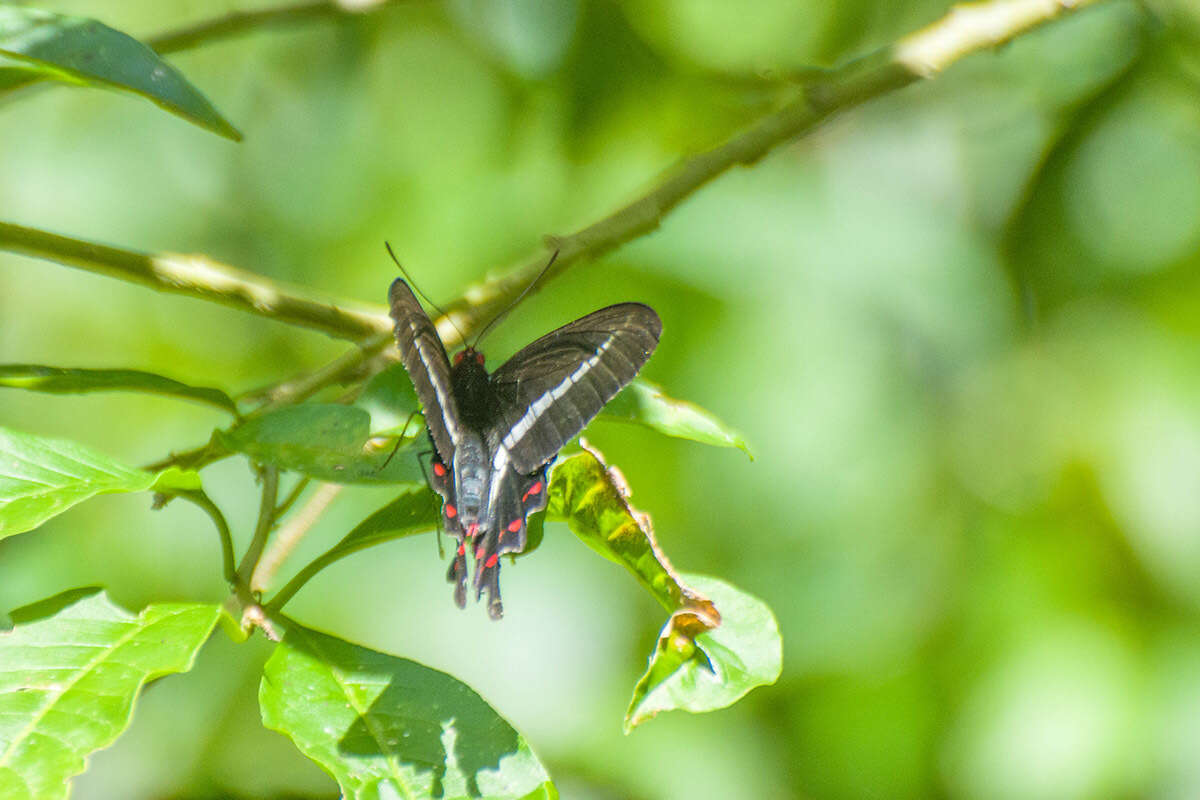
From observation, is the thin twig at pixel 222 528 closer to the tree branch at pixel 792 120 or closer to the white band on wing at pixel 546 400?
the white band on wing at pixel 546 400

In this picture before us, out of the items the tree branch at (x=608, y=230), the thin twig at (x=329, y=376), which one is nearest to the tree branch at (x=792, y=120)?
the tree branch at (x=608, y=230)

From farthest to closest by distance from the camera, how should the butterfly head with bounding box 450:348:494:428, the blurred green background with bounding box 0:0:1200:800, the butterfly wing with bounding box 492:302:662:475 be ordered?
the blurred green background with bounding box 0:0:1200:800 → the butterfly head with bounding box 450:348:494:428 → the butterfly wing with bounding box 492:302:662:475

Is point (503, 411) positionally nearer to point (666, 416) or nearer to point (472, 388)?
point (472, 388)

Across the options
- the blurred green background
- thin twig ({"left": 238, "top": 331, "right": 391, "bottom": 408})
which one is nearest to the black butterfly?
thin twig ({"left": 238, "top": 331, "right": 391, "bottom": 408})

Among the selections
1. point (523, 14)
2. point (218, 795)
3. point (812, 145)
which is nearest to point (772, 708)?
point (218, 795)

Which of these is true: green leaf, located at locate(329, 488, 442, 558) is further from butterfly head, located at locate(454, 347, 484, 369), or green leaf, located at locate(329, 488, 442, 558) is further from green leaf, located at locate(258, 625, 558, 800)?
butterfly head, located at locate(454, 347, 484, 369)

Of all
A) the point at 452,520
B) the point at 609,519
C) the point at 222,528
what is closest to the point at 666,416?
the point at 609,519

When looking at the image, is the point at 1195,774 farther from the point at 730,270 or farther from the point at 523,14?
the point at 523,14
